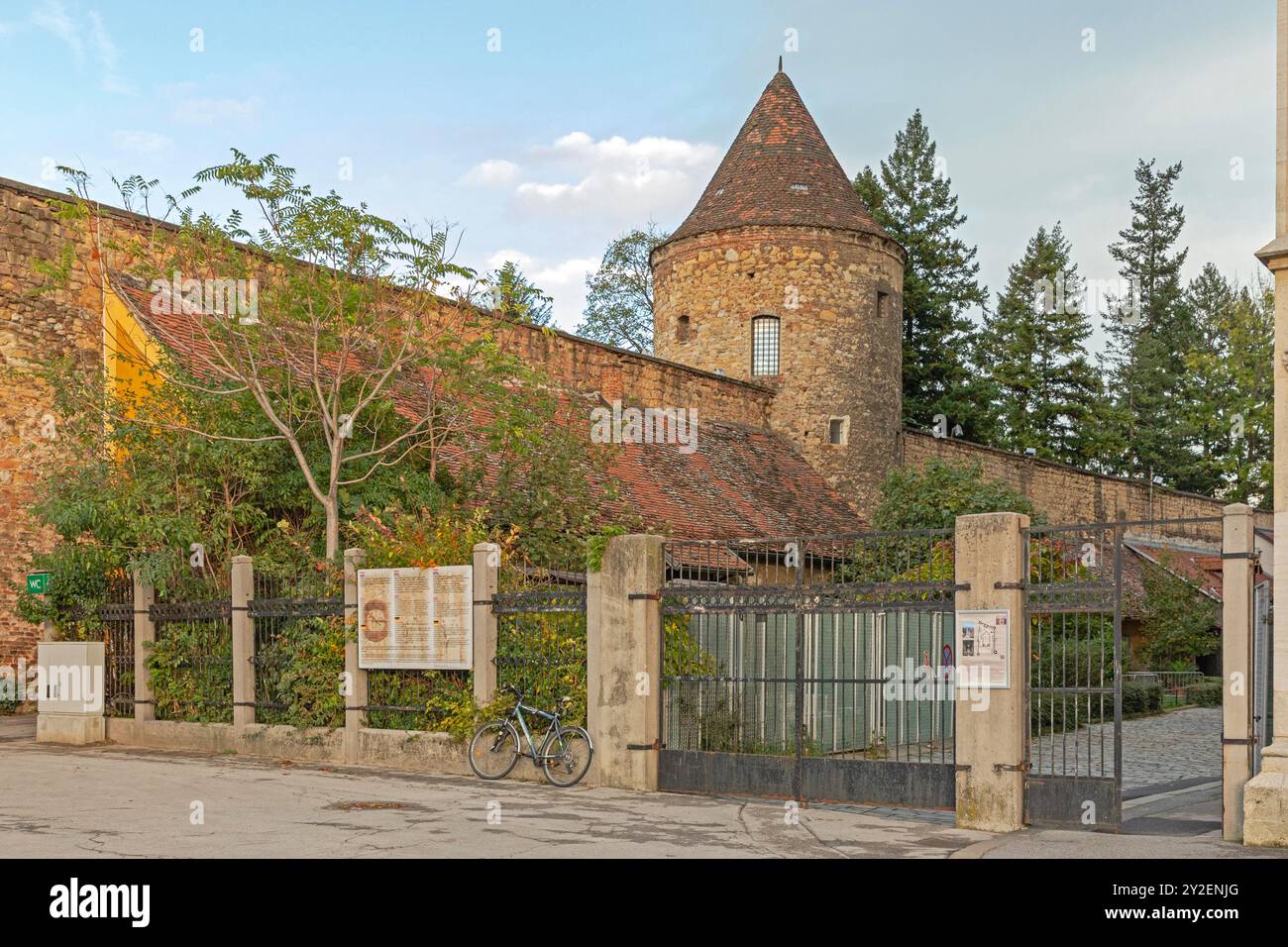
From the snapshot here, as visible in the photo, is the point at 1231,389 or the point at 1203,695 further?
the point at 1231,389

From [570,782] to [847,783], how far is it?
9.98 ft

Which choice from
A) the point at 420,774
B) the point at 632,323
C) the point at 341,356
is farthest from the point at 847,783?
the point at 632,323

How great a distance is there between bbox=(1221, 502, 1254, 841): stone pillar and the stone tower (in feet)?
80.1

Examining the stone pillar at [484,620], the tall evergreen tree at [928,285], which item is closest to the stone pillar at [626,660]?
the stone pillar at [484,620]

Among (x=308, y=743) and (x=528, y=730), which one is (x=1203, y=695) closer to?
(x=528, y=730)

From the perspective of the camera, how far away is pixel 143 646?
18.5m

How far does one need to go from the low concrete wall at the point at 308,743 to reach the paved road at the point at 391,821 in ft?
1.37

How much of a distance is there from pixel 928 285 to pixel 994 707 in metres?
40.2

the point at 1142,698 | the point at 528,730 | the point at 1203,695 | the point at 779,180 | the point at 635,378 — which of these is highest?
the point at 779,180

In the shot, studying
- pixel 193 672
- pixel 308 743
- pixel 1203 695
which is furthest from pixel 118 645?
pixel 1203 695

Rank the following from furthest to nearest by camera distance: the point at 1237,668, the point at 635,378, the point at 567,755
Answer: the point at 635,378, the point at 567,755, the point at 1237,668

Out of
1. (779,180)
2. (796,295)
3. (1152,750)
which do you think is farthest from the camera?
(779,180)

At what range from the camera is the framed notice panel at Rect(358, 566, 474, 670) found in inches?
598

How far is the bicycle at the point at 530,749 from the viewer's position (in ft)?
46.2
